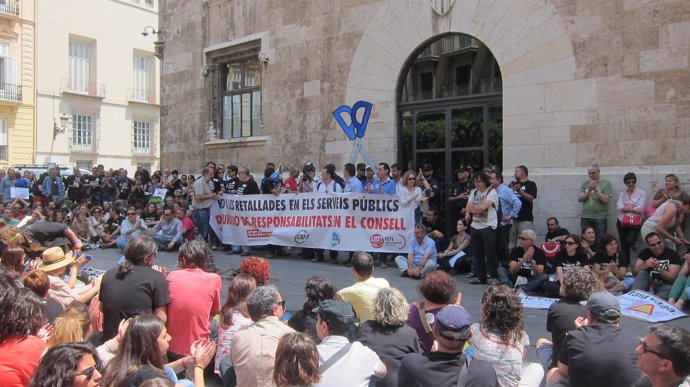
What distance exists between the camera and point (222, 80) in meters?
17.2

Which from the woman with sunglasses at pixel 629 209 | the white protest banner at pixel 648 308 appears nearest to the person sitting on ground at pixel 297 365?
the white protest banner at pixel 648 308

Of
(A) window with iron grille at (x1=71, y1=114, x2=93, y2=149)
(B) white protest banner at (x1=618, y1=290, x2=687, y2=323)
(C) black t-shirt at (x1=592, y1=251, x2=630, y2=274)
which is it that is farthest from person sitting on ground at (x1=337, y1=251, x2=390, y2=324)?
(A) window with iron grille at (x1=71, y1=114, x2=93, y2=149)

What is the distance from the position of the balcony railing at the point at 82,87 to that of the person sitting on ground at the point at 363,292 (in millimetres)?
37182

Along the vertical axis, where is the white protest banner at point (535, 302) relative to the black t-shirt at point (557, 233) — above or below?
below

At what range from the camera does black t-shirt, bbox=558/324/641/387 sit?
12.2 ft

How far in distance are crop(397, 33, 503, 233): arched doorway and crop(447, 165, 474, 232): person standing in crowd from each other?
0.85 metres

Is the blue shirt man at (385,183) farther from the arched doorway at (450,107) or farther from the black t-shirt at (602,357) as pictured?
the black t-shirt at (602,357)

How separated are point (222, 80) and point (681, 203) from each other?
40.6 ft

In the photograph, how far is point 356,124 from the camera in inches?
486

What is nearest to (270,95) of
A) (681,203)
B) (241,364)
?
(681,203)

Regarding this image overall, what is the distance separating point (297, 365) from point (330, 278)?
6.52 m

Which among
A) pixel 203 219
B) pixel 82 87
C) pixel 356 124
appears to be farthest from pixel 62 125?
pixel 356 124

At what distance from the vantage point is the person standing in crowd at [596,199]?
9.67 m

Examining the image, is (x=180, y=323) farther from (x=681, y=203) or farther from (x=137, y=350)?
(x=681, y=203)
